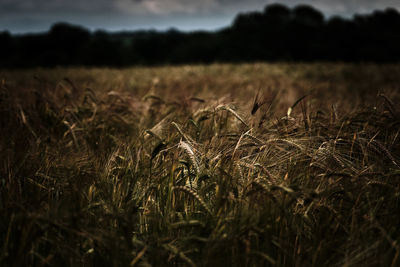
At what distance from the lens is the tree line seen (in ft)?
82.3

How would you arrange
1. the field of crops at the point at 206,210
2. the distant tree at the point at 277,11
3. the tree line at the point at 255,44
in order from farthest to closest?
1. the distant tree at the point at 277,11
2. the tree line at the point at 255,44
3. the field of crops at the point at 206,210

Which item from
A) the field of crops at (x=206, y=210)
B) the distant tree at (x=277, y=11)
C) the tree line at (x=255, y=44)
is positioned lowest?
the field of crops at (x=206, y=210)

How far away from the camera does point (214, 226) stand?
3.54ft

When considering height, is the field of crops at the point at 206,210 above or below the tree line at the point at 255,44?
below

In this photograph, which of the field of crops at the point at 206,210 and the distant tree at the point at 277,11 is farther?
the distant tree at the point at 277,11

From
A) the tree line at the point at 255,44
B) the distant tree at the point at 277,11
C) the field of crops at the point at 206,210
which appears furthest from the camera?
the distant tree at the point at 277,11

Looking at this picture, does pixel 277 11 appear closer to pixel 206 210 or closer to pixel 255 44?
pixel 255 44

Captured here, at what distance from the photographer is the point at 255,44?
1085 inches

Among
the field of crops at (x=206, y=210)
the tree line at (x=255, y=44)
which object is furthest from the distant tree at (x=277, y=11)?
the field of crops at (x=206, y=210)

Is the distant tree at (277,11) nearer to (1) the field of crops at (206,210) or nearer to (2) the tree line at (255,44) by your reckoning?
(2) the tree line at (255,44)

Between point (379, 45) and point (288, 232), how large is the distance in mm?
29398

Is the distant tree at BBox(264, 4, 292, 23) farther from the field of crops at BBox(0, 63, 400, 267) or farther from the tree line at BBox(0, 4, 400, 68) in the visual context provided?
the field of crops at BBox(0, 63, 400, 267)

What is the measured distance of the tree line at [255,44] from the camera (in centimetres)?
2509

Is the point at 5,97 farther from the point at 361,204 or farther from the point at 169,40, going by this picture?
the point at 169,40
